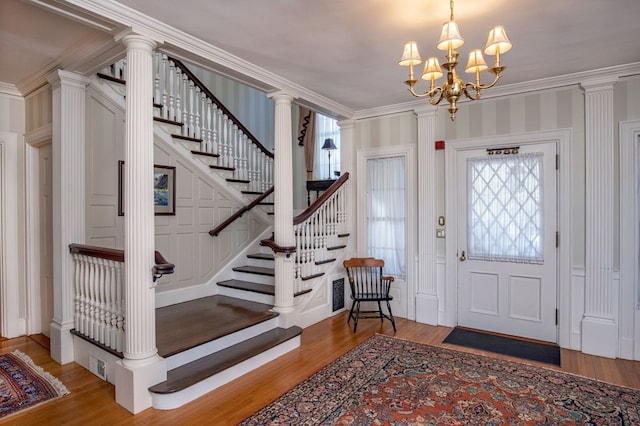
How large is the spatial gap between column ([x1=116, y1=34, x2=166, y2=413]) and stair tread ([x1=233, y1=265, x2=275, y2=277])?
6.65ft

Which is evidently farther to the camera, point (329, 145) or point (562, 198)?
point (329, 145)

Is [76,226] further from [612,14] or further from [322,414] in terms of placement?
[612,14]

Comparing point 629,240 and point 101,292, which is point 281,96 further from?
point 629,240

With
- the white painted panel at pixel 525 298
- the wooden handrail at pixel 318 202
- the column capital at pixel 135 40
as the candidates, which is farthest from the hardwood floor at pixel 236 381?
the column capital at pixel 135 40

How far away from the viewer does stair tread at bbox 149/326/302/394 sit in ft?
9.00

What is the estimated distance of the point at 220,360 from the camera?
3.13 metres

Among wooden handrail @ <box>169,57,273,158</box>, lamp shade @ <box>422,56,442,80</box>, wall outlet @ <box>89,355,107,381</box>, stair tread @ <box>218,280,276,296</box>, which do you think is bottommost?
wall outlet @ <box>89,355,107,381</box>

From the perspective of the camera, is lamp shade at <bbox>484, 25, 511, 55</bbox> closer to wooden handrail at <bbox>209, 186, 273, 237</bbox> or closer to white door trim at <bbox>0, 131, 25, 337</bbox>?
wooden handrail at <bbox>209, 186, 273, 237</bbox>

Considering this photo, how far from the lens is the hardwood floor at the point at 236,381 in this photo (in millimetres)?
2553

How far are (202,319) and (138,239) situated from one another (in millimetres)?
1416

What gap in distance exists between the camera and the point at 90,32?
281 cm

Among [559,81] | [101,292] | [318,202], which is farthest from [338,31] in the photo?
[101,292]

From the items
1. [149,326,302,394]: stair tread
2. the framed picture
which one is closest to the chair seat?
[149,326,302,394]: stair tread

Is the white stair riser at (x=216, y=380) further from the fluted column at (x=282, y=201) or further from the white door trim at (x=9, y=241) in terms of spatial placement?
the white door trim at (x=9, y=241)
